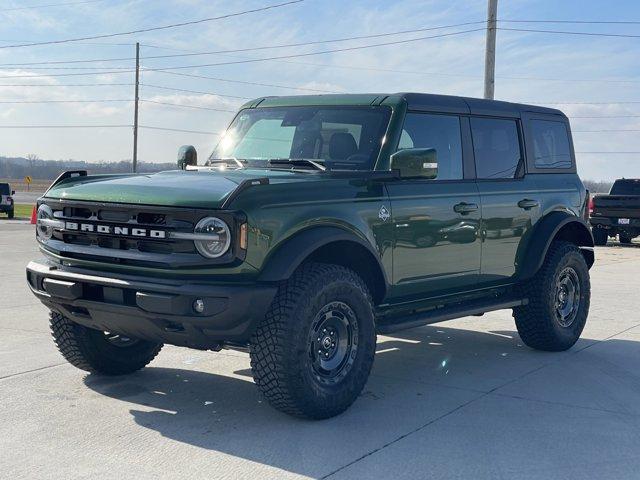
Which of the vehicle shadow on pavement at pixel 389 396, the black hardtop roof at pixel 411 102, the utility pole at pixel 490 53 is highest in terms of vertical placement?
the utility pole at pixel 490 53

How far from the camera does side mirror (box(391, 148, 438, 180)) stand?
17.5ft

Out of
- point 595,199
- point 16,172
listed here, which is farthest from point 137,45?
point 16,172

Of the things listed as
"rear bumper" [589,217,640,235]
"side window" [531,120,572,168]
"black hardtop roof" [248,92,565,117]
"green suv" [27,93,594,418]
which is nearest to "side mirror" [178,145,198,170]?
"green suv" [27,93,594,418]

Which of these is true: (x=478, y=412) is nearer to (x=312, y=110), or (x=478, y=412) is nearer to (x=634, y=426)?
(x=634, y=426)

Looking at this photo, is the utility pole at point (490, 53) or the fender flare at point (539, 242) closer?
the fender flare at point (539, 242)

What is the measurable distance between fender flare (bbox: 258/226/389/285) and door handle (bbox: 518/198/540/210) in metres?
2.22

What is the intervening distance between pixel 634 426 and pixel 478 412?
0.93 metres

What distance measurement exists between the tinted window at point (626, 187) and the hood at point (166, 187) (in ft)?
62.2

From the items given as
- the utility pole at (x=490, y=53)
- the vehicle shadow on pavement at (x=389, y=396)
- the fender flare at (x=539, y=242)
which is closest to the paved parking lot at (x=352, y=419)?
the vehicle shadow on pavement at (x=389, y=396)

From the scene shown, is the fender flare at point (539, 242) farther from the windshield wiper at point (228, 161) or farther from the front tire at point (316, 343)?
the windshield wiper at point (228, 161)

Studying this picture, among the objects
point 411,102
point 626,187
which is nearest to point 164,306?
point 411,102

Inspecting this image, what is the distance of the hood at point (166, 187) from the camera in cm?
457

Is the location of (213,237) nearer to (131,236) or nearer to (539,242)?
(131,236)

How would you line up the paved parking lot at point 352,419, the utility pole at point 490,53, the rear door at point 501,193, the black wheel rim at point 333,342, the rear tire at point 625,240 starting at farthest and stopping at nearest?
the rear tire at point 625,240, the utility pole at point 490,53, the rear door at point 501,193, the black wheel rim at point 333,342, the paved parking lot at point 352,419
